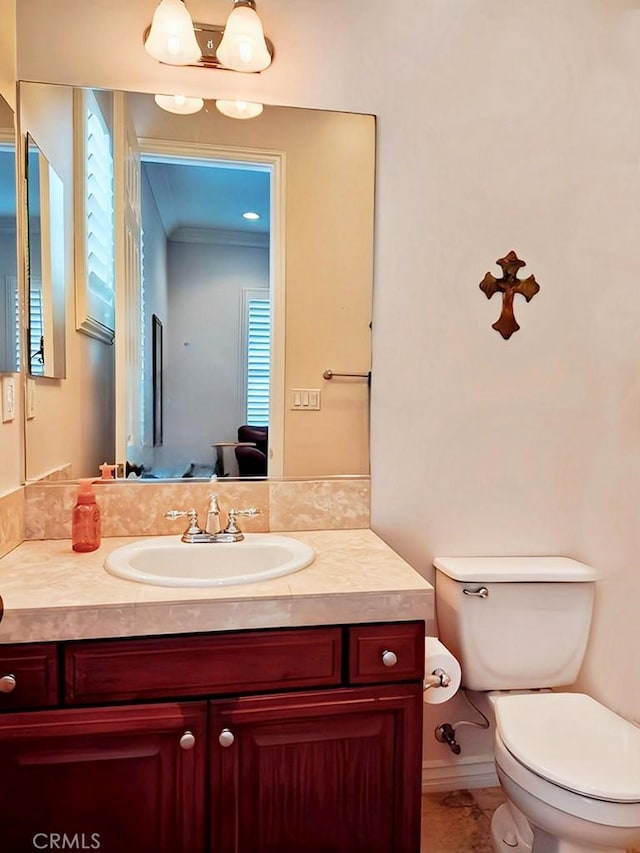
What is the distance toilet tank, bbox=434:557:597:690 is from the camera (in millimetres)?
1635

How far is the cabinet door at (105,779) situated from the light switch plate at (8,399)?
707mm

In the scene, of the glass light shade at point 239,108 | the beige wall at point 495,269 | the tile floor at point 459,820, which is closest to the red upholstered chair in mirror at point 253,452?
the beige wall at point 495,269

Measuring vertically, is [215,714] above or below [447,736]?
above

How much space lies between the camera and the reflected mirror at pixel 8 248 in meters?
1.40

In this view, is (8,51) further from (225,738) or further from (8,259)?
(225,738)

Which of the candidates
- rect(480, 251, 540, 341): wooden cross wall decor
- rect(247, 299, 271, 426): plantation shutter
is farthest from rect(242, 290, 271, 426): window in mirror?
rect(480, 251, 540, 341): wooden cross wall decor

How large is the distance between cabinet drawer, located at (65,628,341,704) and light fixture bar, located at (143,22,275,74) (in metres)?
1.51

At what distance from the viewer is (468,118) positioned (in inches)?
68.4

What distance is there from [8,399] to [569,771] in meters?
1.60

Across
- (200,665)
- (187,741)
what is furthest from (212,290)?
(187,741)

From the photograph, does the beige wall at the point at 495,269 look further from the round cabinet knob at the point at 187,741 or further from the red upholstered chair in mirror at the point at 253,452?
the round cabinet knob at the point at 187,741

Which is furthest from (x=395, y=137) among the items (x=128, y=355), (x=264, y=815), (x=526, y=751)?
(x=264, y=815)

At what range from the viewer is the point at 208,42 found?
5.23 ft

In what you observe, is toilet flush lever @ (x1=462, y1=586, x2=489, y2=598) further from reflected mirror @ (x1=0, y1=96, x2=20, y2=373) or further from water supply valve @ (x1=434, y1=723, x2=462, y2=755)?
reflected mirror @ (x1=0, y1=96, x2=20, y2=373)
